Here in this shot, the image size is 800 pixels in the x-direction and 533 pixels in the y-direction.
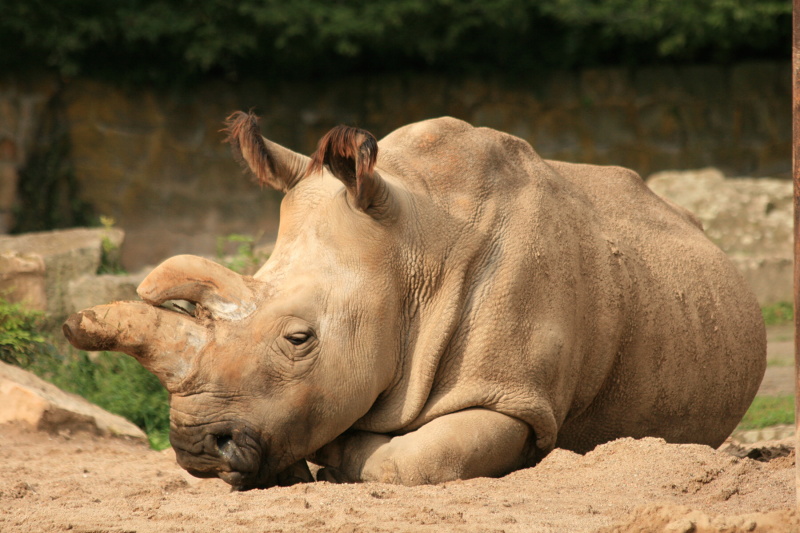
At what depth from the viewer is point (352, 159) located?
4129 millimetres

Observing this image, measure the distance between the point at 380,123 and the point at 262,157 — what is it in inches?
364

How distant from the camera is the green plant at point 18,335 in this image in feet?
20.0

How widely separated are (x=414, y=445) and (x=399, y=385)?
0.34m

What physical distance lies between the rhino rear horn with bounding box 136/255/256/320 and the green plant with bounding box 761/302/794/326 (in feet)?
24.9

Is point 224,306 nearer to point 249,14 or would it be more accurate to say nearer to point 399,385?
point 399,385

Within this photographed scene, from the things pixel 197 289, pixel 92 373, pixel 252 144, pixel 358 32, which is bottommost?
pixel 92 373

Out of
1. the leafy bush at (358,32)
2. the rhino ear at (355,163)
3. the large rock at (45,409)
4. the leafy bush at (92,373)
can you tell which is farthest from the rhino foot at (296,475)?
the leafy bush at (358,32)

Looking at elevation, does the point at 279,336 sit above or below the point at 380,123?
below

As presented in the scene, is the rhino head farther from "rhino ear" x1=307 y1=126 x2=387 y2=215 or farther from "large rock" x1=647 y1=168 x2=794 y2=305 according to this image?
"large rock" x1=647 y1=168 x2=794 y2=305

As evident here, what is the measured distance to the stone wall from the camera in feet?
43.1

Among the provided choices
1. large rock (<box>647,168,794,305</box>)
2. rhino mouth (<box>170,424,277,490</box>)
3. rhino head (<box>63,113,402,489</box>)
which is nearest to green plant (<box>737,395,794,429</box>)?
large rock (<box>647,168,794,305</box>)

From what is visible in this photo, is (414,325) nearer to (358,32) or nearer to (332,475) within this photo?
(332,475)

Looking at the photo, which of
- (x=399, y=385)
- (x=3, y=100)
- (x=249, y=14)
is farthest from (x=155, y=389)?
(x=3, y=100)

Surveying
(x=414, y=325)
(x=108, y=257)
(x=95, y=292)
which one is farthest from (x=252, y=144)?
(x=108, y=257)
